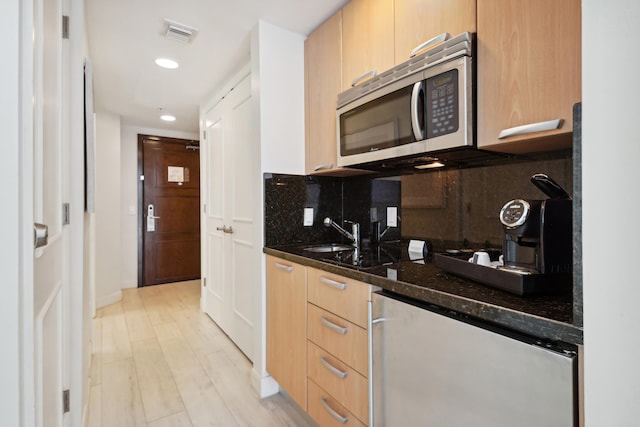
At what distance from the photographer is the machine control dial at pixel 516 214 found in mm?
885

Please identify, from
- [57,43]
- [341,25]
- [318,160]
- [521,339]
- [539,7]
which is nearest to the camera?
[521,339]

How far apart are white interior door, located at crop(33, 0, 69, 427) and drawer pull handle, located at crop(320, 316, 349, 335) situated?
0.94 metres

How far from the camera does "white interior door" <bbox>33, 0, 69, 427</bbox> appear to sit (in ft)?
2.46

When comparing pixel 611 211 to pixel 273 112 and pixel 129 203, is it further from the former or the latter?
pixel 129 203

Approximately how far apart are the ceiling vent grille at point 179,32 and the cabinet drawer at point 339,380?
206cm

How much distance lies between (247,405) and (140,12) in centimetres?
243

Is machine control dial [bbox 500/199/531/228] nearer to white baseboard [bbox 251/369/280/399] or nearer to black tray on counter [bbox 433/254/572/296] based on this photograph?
black tray on counter [bbox 433/254/572/296]

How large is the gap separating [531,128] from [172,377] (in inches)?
98.2

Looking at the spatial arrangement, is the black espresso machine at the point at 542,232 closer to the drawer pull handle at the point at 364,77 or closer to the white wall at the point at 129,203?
the drawer pull handle at the point at 364,77

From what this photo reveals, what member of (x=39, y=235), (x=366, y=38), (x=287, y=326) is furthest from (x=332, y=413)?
(x=366, y=38)

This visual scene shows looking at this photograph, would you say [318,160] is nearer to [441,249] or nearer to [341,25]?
[341,25]

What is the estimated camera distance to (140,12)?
6.18 feet

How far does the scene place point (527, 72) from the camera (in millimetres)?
1005

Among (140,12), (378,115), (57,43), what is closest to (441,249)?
(378,115)
